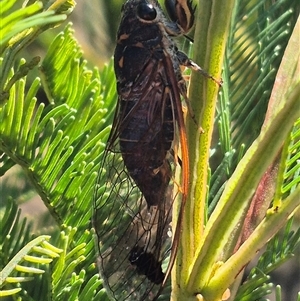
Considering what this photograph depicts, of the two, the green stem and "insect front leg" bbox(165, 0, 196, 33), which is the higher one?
"insect front leg" bbox(165, 0, 196, 33)

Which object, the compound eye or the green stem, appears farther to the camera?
the compound eye

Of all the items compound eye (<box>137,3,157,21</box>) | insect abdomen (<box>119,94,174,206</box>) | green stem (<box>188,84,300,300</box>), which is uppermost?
compound eye (<box>137,3,157,21</box>)

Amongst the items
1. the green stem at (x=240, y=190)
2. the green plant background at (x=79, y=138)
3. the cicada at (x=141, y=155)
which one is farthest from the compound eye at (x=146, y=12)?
the green stem at (x=240, y=190)

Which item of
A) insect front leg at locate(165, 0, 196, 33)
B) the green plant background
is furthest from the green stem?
insect front leg at locate(165, 0, 196, 33)

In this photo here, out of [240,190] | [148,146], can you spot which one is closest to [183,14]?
[148,146]

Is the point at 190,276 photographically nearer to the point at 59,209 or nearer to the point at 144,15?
the point at 59,209

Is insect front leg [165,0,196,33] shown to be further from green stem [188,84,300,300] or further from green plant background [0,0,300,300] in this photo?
green stem [188,84,300,300]

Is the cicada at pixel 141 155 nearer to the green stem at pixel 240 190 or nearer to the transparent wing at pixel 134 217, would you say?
the transparent wing at pixel 134 217

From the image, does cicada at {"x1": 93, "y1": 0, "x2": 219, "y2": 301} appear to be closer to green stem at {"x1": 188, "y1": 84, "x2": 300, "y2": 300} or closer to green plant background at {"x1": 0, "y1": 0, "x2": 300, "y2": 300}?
green plant background at {"x1": 0, "y1": 0, "x2": 300, "y2": 300}

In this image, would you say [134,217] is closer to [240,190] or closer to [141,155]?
[141,155]
